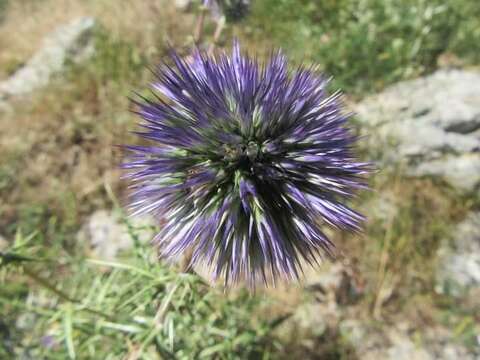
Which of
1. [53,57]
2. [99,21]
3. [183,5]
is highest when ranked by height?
[99,21]

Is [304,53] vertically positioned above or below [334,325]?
above

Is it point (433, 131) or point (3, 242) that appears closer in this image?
point (3, 242)

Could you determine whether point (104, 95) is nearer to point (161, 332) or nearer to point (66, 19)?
point (66, 19)

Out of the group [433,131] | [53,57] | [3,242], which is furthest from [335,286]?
[53,57]

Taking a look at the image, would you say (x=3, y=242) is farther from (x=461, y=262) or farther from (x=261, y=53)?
(x=461, y=262)

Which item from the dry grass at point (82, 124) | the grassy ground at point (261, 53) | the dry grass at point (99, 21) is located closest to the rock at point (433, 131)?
the grassy ground at point (261, 53)

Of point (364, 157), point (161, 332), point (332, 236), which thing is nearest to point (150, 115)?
point (161, 332)

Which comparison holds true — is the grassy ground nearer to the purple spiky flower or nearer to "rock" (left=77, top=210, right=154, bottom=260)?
"rock" (left=77, top=210, right=154, bottom=260)
